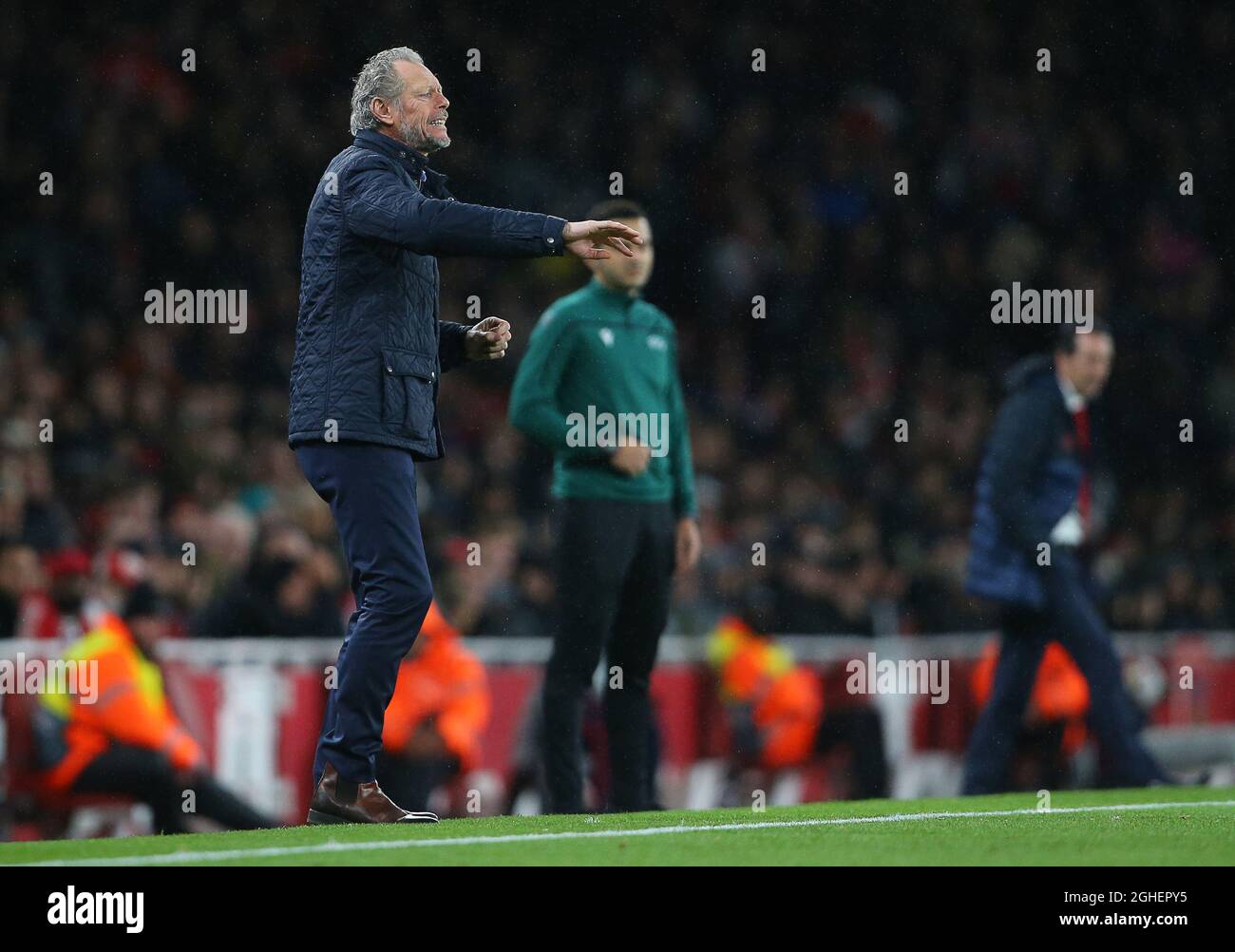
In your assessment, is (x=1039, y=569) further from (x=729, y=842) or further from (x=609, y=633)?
(x=729, y=842)

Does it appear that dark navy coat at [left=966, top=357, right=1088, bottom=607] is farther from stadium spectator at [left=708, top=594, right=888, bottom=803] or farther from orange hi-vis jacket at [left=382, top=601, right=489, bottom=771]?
stadium spectator at [left=708, top=594, right=888, bottom=803]

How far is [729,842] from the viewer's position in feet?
16.3

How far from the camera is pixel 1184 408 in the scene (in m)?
16.5

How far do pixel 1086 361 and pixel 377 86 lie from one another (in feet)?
11.3

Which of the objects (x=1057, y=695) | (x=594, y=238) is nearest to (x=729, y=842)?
(x=594, y=238)

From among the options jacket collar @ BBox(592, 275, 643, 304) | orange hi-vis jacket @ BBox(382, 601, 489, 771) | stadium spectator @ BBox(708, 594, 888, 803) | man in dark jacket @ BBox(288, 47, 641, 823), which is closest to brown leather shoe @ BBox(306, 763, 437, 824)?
man in dark jacket @ BBox(288, 47, 641, 823)

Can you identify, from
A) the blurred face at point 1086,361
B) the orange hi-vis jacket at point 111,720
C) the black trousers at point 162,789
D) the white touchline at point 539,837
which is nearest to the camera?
the white touchline at point 539,837

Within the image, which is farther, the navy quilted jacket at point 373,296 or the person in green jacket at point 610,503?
the person in green jacket at point 610,503

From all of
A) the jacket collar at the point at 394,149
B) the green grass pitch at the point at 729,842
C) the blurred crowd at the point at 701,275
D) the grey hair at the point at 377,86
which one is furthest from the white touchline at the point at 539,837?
the blurred crowd at the point at 701,275

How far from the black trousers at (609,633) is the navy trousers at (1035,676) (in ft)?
4.66

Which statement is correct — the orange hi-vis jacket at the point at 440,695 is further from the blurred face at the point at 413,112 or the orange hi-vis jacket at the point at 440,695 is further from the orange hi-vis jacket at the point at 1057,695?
the blurred face at the point at 413,112

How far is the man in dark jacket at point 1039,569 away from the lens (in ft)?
24.8

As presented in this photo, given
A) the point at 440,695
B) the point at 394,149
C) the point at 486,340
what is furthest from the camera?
the point at 440,695
